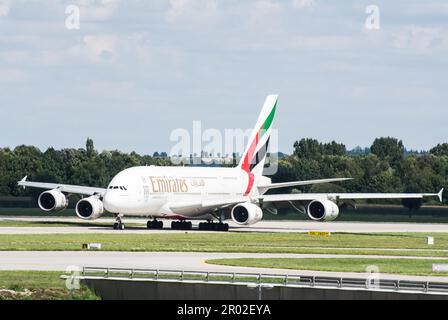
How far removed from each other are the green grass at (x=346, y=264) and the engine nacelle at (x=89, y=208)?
39534 mm

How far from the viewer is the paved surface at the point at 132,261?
6488 centimetres

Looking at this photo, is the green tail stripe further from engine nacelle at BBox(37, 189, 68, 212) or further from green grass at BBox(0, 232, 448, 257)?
green grass at BBox(0, 232, 448, 257)

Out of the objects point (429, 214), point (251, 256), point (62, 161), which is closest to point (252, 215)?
point (251, 256)

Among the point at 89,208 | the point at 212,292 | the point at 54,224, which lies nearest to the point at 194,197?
the point at 89,208

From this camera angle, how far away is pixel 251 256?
7756 cm

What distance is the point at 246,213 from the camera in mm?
109438

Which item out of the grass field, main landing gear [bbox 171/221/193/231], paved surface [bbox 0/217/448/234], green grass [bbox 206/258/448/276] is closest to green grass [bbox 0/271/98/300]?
green grass [bbox 206/258/448/276]

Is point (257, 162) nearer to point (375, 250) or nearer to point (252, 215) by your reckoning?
point (252, 215)

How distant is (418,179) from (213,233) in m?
76.6

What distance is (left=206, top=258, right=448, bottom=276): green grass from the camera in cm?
6675

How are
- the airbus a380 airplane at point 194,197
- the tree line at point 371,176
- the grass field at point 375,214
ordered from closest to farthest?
the airbus a380 airplane at point 194,197 → the grass field at point 375,214 → the tree line at point 371,176

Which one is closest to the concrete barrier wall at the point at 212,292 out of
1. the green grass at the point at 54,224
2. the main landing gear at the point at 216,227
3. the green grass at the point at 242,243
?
the green grass at the point at 242,243

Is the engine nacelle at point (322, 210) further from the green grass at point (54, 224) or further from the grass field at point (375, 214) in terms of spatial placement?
the grass field at point (375, 214)

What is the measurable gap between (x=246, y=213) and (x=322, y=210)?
20.5 feet
